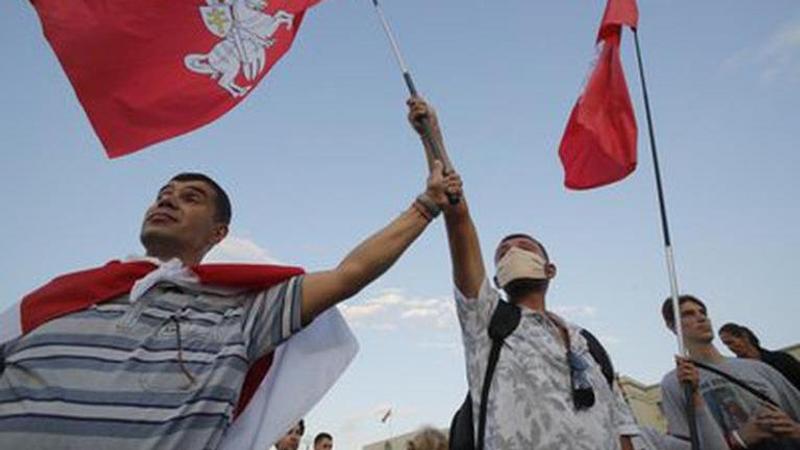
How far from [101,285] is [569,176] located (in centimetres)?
269

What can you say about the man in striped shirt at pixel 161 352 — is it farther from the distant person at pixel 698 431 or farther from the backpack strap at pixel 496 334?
the distant person at pixel 698 431

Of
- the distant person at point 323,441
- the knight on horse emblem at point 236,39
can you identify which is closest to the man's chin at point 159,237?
the knight on horse emblem at point 236,39

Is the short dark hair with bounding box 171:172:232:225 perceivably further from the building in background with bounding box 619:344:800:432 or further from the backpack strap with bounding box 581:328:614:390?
the building in background with bounding box 619:344:800:432

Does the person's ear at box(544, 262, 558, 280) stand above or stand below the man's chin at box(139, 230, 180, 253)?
below

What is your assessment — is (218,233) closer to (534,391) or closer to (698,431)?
(534,391)

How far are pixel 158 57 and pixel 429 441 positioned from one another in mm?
3598

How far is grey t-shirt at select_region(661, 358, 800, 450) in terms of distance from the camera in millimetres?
4047

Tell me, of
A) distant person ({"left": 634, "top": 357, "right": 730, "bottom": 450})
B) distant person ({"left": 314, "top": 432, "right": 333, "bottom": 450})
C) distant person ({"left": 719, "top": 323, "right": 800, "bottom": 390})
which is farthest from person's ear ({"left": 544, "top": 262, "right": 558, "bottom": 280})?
distant person ({"left": 314, "top": 432, "right": 333, "bottom": 450})

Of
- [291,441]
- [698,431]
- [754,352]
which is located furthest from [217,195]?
[291,441]

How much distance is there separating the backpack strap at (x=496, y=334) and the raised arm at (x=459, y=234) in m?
0.14

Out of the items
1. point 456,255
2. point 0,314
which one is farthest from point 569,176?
point 0,314

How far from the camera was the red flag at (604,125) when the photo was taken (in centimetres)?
400

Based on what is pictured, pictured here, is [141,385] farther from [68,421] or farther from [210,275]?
[210,275]

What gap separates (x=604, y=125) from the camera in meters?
4.05
